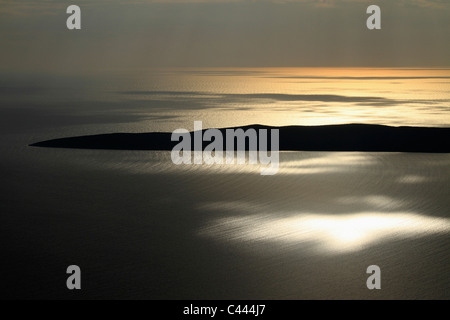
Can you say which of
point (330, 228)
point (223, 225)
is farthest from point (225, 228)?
point (330, 228)

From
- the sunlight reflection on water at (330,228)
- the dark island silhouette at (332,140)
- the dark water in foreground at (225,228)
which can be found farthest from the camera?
the dark island silhouette at (332,140)

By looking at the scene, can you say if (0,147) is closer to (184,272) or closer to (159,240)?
(159,240)

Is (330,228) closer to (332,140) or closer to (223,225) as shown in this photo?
(223,225)

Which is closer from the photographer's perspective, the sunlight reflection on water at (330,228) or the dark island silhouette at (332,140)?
the sunlight reflection on water at (330,228)

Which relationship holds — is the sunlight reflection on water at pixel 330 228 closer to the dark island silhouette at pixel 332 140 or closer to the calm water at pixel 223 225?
the calm water at pixel 223 225

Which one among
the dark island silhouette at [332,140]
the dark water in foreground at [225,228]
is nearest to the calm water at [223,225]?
the dark water in foreground at [225,228]

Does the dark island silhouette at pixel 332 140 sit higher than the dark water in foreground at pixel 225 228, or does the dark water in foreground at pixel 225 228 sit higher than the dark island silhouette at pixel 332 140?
the dark island silhouette at pixel 332 140
